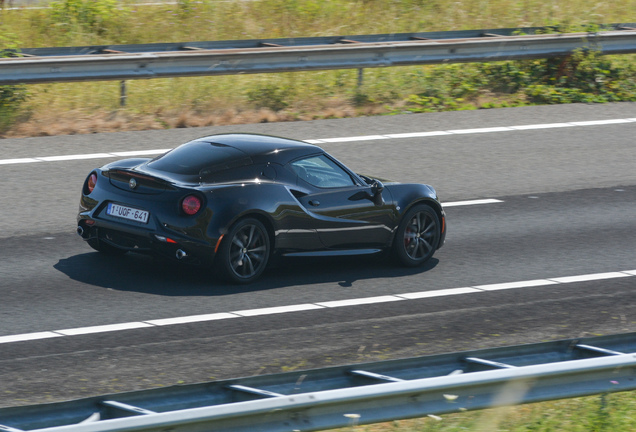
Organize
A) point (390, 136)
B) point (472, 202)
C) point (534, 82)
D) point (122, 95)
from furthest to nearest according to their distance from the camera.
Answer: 1. point (534, 82)
2. point (122, 95)
3. point (390, 136)
4. point (472, 202)

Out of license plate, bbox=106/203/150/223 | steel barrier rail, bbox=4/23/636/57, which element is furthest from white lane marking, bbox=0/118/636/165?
license plate, bbox=106/203/150/223

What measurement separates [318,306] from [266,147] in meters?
1.57

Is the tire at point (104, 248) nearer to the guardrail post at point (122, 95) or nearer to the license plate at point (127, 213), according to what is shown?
the license plate at point (127, 213)

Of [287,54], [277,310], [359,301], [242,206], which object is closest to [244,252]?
[242,206]

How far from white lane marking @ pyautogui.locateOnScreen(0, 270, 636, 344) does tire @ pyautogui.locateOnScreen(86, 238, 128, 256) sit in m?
1.34

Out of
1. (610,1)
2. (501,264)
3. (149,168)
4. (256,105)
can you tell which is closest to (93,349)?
(149,168)

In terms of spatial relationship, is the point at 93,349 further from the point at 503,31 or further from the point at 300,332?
the point at 503,31

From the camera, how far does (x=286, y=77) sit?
712 inches

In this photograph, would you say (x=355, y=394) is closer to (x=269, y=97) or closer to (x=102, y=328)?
(x=102, y=328)

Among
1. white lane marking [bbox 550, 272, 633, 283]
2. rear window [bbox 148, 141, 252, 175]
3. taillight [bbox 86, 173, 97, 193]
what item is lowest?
white lane marking [bbox 550, 272, 633, 283]

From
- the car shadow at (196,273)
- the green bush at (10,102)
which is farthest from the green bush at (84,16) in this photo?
the car shadow at (196,273)

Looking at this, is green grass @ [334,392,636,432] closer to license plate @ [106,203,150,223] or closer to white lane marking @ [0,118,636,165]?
license plate @ [106,203,150,223]

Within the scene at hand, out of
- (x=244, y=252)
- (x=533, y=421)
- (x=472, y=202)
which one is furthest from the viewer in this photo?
(x=472, y=202)

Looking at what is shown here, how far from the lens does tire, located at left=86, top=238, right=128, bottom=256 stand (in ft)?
30.1
